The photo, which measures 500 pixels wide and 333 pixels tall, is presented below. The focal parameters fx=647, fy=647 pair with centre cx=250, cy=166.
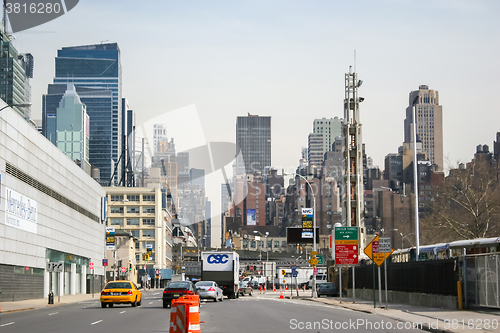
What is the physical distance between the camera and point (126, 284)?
38312 mm

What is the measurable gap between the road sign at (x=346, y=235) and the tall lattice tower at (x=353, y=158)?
2757 cm

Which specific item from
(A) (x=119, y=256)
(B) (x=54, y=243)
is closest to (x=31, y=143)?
(B) (x=54, y=243)

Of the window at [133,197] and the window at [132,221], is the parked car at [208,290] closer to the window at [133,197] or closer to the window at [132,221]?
the window at [132,221]

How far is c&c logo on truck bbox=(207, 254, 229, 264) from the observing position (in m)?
48.1

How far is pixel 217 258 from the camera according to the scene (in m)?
48.2

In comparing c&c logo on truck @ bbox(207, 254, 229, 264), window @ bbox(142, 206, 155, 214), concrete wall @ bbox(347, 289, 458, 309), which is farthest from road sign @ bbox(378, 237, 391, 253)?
window @ bbox(142, 206, 155, 214)

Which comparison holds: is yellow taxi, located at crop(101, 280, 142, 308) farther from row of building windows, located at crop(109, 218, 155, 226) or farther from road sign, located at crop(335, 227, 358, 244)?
row of building windows, located at crop(109, 218, 155, 226)

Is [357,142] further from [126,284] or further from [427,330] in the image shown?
[427,330]

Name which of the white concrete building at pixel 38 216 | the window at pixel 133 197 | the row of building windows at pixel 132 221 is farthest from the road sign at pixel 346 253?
the window at pixel 133 197

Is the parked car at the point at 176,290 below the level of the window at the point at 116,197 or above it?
below

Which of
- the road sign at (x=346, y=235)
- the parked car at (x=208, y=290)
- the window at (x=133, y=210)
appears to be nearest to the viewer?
the parked car at (x=208, y=290)

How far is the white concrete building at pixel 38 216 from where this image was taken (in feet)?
163

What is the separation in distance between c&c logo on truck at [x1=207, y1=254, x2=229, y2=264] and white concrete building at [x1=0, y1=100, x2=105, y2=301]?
12349 millimetres

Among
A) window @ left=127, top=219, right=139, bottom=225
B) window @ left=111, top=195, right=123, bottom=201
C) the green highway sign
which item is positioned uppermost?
window @ left=111, top=195, right=123, bottom=201
